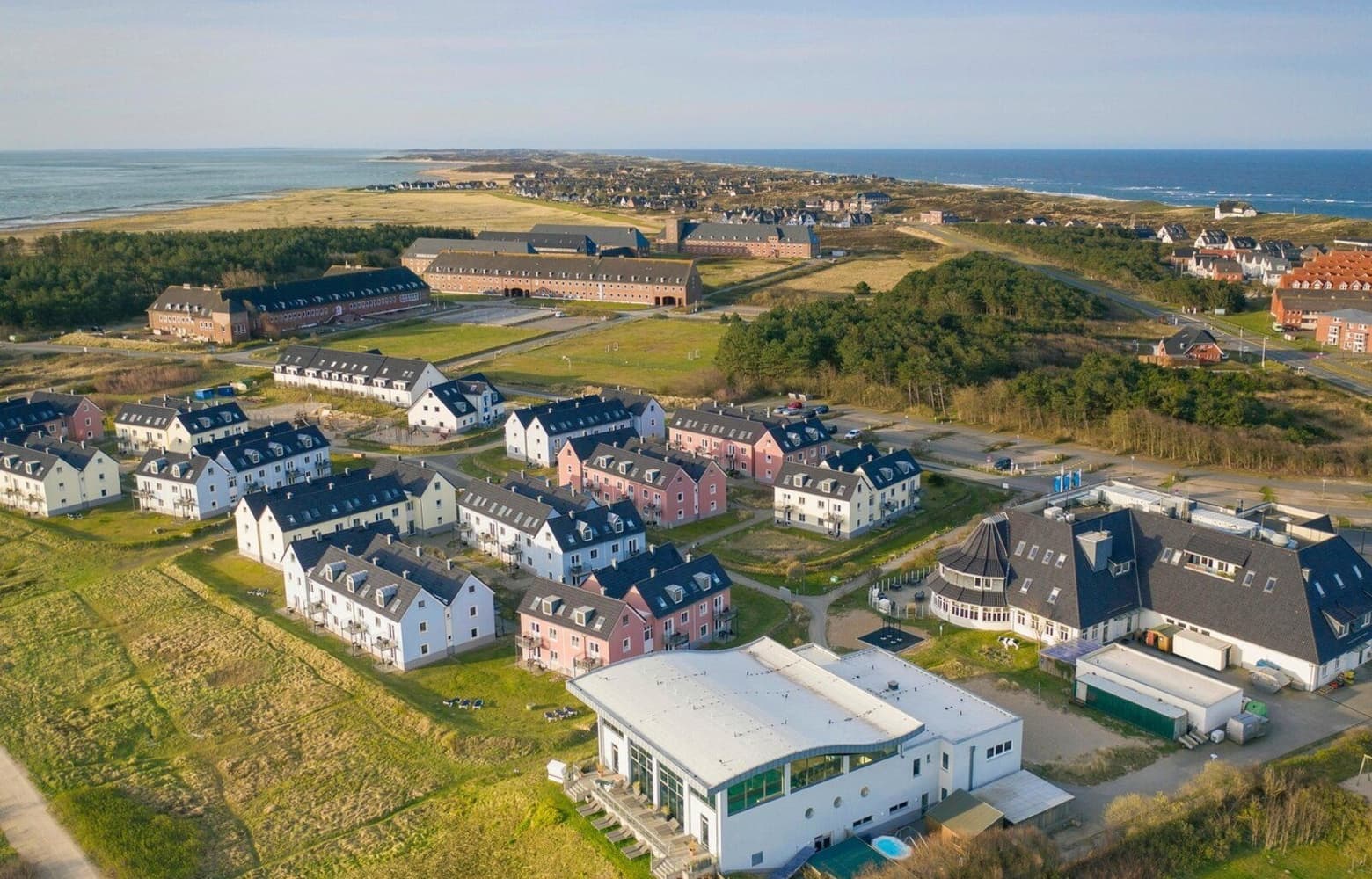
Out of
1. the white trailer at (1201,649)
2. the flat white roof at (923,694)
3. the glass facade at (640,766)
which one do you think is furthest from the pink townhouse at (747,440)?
the glass facade at (640,766)

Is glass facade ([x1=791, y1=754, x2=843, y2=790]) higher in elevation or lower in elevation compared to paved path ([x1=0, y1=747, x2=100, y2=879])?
higher

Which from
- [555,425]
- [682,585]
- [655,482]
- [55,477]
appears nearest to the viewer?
[682,585]

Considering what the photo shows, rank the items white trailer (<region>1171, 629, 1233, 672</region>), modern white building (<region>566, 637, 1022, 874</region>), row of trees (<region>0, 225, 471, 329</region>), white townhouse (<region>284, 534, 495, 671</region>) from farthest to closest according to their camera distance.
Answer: row of trees (<region>0, 225, 471, 329</region>) → white townhouse (<region>284, 534, 495, 671</region>) → white trailer (<region>1171, 629, 1233, 672</region>) → modern white building (<region>566, 637, 1022, 874</region>)

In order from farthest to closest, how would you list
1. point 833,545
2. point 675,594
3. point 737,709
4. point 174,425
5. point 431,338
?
point 431,338
point 174,425
point 833,545
point 675,594
point 737,709

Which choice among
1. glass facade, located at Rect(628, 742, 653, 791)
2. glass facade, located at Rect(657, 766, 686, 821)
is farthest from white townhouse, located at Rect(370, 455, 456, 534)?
glass facade, located at Rect(657, 766, 686, 821)

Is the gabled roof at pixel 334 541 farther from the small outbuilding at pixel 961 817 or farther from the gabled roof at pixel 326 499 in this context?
the small outbuilding at pixel 961 817

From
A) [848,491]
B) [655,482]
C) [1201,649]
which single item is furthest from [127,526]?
Result: [1201,649]

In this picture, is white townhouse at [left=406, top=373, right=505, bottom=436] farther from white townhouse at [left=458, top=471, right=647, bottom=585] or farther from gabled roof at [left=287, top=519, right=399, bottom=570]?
gabled roof at [left=287, top=519, right=399, bottom=570]

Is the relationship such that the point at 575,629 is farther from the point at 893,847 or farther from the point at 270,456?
the point at 270,456
